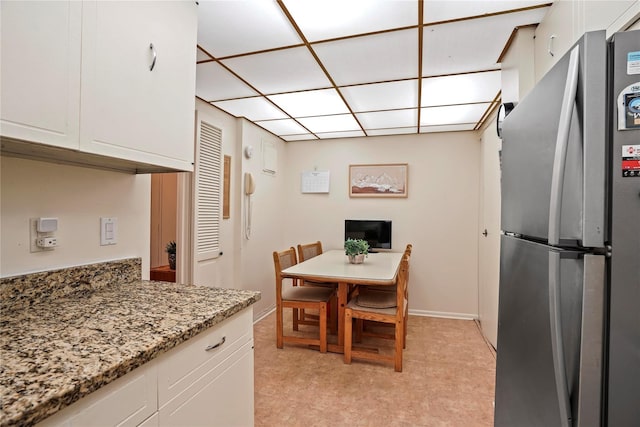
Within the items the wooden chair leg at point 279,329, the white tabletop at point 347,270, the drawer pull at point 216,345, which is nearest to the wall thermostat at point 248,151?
the white tabletop at point 347,270

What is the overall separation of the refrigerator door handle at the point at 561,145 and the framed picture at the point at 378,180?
10.6ft

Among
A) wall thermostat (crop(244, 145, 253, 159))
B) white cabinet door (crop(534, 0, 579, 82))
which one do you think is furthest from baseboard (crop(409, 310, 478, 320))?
white cabinet door (crop(534, 0, 579, 82))

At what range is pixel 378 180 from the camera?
163 inches

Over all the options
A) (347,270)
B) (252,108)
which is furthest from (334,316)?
(252,108)

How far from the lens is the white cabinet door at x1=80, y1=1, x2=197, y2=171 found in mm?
1038

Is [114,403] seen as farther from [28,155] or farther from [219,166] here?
[219,166]

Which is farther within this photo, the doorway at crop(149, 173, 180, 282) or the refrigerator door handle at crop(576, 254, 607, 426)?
the doorway at crop(149, 173, 180, 282)

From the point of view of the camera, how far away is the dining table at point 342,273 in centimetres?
250

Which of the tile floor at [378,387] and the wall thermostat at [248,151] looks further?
the wall thermostat at [248,151]

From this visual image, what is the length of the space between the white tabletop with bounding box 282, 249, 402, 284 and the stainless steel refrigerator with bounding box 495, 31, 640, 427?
1601 millimetres

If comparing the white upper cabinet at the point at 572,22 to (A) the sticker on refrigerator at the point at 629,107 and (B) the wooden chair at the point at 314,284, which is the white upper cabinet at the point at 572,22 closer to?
(A) the sticker on refrigerator at the point at 629,107

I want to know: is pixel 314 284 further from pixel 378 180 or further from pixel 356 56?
pixel 356 56

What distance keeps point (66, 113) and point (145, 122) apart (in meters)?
0.30

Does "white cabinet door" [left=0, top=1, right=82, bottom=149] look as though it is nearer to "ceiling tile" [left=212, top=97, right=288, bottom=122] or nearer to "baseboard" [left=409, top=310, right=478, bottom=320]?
"ceiling tile" [left=212, top=97, right=288, bottom=122]
